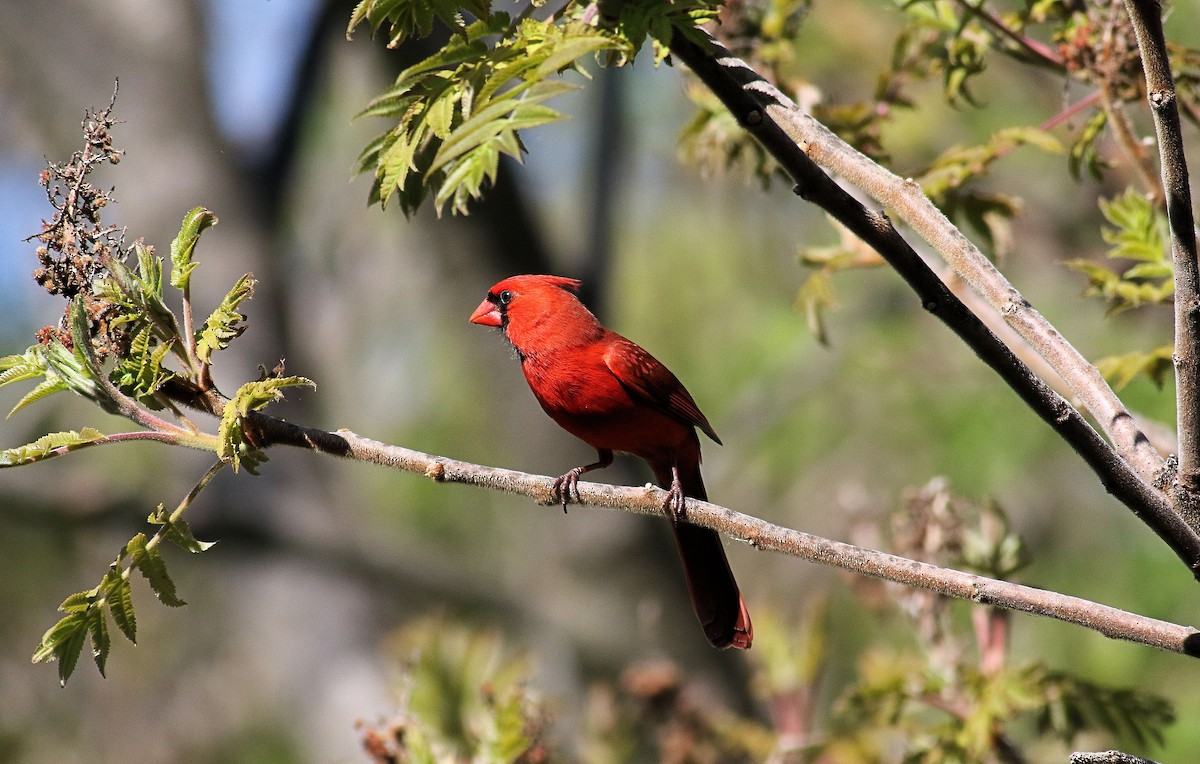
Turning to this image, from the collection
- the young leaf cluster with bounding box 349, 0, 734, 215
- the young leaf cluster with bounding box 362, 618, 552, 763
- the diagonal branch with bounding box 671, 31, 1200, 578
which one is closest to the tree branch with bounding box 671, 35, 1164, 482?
the diagonal branch with bounding box 671, 31, 1200, 578

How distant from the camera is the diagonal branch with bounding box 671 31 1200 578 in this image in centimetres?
157

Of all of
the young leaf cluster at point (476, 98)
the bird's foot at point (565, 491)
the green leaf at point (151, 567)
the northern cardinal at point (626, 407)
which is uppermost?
the young leaf cluster at point (476, 98)

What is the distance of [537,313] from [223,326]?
1.71 m

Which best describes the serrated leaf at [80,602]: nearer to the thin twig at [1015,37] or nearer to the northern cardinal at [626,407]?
the northern cardinal at [626,407]

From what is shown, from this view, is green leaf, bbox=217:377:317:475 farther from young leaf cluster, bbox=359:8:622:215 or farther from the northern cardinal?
the northern cardinal

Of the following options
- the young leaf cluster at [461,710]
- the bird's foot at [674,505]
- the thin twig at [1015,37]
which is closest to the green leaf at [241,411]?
the bird's foot at [674,505]

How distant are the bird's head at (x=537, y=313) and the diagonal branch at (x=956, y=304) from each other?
1.69 m

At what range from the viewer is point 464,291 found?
8.05 metres

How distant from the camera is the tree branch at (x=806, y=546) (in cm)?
176

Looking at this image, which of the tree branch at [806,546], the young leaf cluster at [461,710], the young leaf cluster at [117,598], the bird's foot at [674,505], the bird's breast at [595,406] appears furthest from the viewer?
the bird's breast at [595,406]

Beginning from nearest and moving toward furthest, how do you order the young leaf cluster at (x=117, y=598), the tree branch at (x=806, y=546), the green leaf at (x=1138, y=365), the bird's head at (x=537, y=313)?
the tree branch at (x=806, y=546) < the young leaf cluster at (x=117, y=598) < the green leaf at (x=1138, y=365) < the bird's head at (x=537, y=313)

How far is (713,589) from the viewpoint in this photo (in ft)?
10.9

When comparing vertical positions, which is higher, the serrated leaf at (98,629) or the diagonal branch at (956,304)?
the diagonal branch at (956,304)

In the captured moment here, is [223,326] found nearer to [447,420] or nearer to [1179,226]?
[1179,226]
